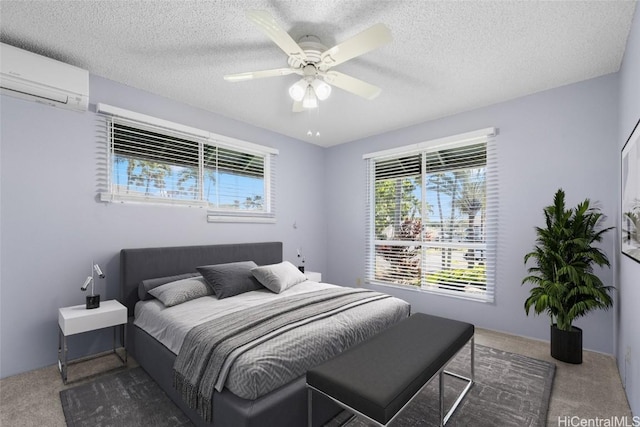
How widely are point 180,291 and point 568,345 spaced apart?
3.63 metres

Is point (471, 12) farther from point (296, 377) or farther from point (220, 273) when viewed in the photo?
point (220, 273)

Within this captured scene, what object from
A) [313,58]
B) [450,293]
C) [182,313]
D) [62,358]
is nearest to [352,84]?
[313,58]

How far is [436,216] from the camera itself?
413 centimetres

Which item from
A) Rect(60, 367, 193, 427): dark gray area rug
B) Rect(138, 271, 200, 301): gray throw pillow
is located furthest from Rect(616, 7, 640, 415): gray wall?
Rect(138, 271, 200, 301): gray throw pillow

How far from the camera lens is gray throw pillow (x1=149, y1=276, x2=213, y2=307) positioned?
2742mm

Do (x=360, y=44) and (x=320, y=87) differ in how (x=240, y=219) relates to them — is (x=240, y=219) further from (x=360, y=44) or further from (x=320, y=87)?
(x=360, y=44)

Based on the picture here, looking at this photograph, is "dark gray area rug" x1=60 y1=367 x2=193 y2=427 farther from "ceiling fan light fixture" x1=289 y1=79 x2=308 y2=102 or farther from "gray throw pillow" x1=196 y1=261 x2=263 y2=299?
"ceiling fan light fixture" x1=289 y1=79 x2=308 y2=102

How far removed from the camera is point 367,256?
482cm

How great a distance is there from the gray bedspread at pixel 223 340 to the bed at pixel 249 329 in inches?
0.9

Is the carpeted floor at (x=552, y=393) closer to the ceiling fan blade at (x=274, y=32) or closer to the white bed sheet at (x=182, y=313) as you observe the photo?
the white bed sheet at (x=182, y=313)

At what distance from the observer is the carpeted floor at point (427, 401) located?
1969mm

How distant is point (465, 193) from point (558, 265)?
1.34m

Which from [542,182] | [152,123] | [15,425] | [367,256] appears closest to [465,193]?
[542,182]

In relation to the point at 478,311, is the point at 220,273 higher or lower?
higher
